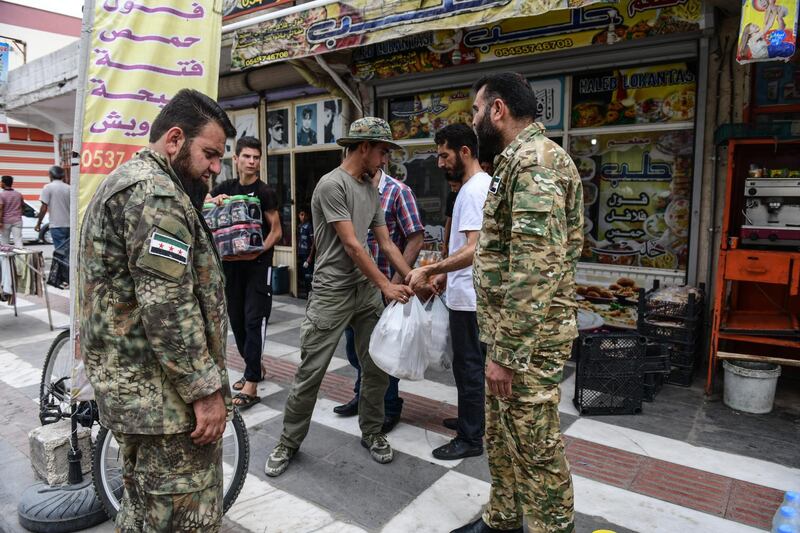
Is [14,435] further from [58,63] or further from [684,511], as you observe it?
[58,63]

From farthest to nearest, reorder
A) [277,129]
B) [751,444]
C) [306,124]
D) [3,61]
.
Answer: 1. [3,61]
2. [277,129]
3. [306,124]
4. [751,444]

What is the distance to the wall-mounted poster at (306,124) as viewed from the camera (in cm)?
867

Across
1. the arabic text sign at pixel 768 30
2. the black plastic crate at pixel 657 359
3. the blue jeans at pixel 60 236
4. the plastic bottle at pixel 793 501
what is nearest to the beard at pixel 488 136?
the arabic text sign at pixel 768 30

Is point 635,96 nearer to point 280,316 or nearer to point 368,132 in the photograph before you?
point 368,132

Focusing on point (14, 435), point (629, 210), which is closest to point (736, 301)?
point (629, 210)

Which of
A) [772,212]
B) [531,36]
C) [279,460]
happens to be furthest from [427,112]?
[279,460]

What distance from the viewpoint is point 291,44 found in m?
6.61

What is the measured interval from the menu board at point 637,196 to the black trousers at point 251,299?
145 inches

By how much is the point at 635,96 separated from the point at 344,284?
4091 millimetres

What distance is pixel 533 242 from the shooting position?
213cm

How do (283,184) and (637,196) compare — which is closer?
(637,196)

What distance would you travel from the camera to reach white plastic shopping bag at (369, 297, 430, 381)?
3.35 m

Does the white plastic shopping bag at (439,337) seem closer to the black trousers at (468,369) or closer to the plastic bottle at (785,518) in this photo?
the black trousers at (468,369)

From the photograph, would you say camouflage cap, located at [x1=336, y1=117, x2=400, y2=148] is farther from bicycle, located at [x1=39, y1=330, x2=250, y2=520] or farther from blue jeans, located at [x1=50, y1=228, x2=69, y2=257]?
blue jeans, located at [x1=50, y1=228, x2=69, y2=257]
